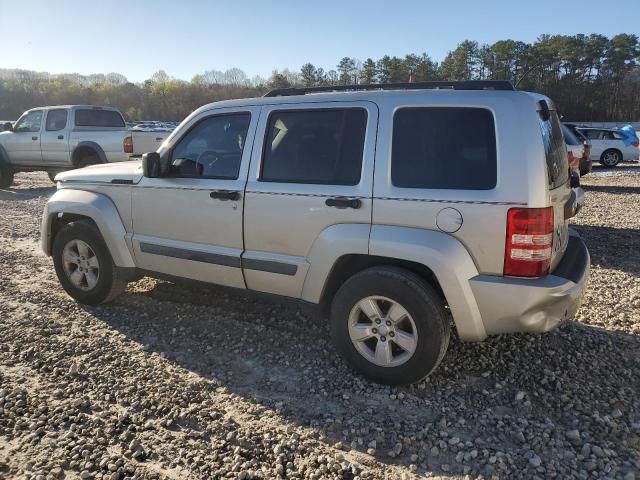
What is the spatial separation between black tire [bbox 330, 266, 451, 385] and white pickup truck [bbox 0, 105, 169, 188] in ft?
32.4

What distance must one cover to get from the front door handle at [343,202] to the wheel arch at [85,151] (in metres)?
10.1

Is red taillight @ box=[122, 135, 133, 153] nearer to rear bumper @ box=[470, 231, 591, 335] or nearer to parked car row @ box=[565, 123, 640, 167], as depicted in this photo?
rear bumper @ box=[470, 231, 591, 335]

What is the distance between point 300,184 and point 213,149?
995 mm

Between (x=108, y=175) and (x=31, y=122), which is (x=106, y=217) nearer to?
(x=108, y=175)

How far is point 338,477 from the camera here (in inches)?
103

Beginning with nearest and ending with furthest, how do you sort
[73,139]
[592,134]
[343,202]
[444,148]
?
1. [444,148]
2. [343,202]
3. [73,139]
4. [592,134]

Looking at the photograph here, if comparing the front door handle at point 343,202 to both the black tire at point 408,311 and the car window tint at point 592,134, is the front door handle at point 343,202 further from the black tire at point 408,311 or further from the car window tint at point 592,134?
the car window tint at point 592,134

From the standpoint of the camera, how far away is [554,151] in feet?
11.1

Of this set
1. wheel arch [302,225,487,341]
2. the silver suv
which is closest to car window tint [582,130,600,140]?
the silver suv

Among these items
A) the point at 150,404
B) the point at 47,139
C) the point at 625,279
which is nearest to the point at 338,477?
the point at 150,404

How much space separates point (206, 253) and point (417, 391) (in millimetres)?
1986

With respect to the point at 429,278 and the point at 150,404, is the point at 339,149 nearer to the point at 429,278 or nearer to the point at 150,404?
the point at 429,278

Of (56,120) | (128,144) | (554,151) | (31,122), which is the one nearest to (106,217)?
(554,151)

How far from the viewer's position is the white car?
2084 cm
